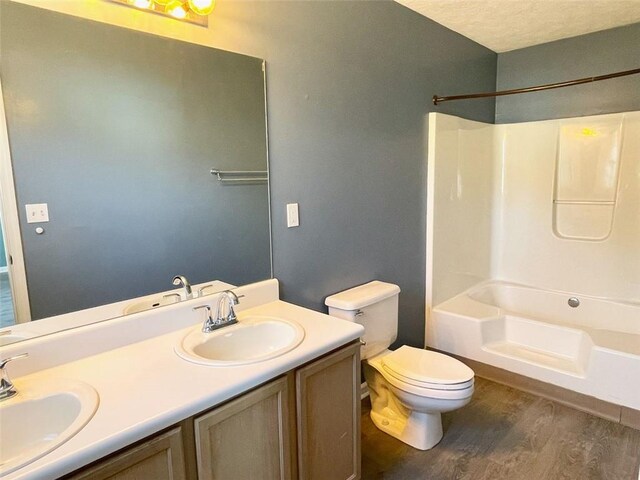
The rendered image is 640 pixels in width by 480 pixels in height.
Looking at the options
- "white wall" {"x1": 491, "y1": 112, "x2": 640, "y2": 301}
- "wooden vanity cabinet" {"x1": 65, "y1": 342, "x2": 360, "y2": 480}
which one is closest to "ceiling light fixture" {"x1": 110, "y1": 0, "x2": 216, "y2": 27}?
"wooden vanity cabinet" {"x1": 65, "y1": 342, "x2": 360, "y2": 480}

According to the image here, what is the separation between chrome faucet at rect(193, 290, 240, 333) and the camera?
1.59 m

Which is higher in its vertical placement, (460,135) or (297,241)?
(460,135)

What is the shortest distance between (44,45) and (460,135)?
2590 mm

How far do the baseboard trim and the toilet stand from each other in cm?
77

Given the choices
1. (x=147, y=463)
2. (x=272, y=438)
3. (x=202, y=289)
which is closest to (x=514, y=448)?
(x=272, y=438)

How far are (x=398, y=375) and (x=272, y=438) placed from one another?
90 cm

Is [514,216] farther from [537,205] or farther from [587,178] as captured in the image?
[587,178]

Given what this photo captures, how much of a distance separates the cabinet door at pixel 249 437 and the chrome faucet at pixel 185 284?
1.90ft

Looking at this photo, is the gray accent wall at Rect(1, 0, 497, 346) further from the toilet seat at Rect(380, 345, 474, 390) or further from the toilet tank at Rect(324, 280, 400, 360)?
the toilet seat at Rect(380, 345, 474, 390)

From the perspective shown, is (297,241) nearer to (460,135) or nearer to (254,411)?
(254,411)

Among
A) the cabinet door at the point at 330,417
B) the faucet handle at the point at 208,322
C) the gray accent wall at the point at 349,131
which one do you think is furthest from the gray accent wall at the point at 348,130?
the cabinet door at the point at 330,417

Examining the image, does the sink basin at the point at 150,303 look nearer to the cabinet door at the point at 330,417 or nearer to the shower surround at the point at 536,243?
the cabinet door at the point at 330,417

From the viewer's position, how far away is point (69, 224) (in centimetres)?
135

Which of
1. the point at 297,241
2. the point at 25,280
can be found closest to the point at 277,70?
the point at 297,241
